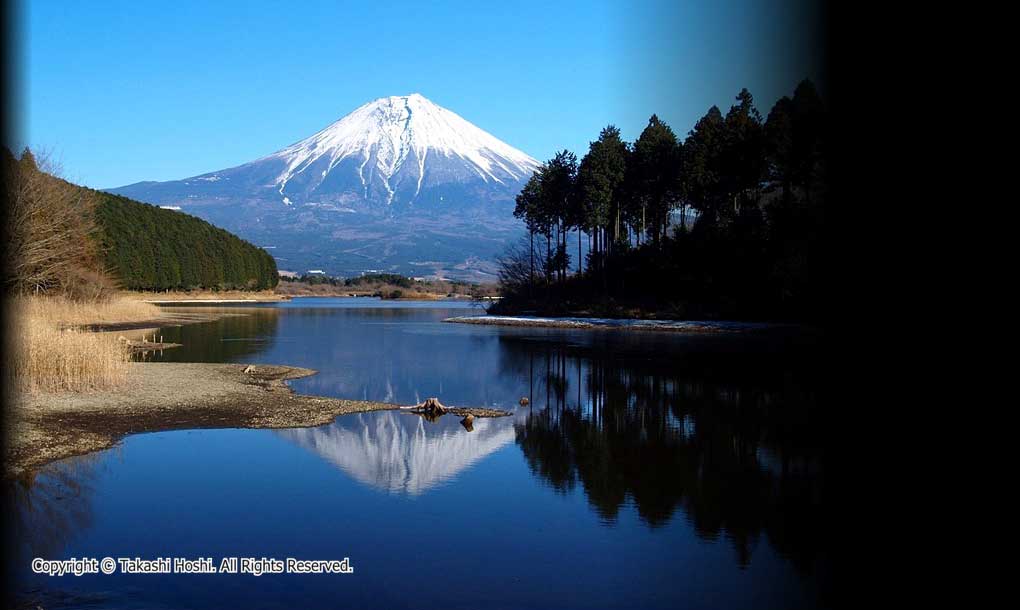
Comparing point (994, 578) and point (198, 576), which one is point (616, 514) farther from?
point (198, 576)

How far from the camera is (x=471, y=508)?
24.9 feet

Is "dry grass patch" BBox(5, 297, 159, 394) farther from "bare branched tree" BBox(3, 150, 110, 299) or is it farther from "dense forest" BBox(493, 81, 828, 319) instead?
"dense forest" BBox(493, 81, 828, 319)

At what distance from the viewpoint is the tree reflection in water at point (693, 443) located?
732 cm

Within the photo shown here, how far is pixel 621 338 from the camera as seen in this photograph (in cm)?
2956

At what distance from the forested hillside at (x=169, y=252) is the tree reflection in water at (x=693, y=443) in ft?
117

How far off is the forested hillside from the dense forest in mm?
23461

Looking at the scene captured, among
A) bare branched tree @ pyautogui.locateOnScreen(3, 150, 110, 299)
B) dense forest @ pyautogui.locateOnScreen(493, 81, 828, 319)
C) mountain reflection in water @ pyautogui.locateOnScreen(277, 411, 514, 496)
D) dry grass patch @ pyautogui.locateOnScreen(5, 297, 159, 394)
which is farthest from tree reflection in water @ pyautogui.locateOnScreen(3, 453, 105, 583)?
dense forest @ pyautogui.locateOnScreen(493, 81, 828, 319)

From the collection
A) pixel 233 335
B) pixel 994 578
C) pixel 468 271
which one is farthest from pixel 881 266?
pixel 468 271

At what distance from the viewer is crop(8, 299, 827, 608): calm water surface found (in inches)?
217

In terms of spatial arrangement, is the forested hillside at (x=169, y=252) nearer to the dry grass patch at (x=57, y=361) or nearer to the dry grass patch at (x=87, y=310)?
the dry grass patch at (x=87, y=310)

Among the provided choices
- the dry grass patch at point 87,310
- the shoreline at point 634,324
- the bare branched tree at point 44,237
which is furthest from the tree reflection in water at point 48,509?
the shoreline at point 634,324

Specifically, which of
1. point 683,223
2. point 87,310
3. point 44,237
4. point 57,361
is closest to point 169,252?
point 87,310

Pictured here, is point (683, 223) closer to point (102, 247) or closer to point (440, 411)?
point (102, 247)

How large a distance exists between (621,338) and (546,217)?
18.6 meters
